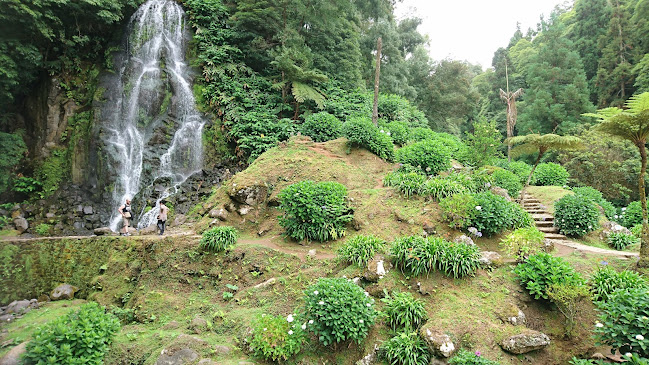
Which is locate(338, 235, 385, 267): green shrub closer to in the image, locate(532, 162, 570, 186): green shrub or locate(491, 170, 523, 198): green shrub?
locate(491, 170, 523, 198): green shrub

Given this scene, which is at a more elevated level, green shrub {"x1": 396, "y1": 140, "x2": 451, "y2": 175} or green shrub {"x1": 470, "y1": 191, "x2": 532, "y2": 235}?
green shrub {"x1": 396, "y1": 140, "x2": 451, "y2": 175}

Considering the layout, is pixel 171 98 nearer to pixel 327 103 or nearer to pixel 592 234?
pixel 327 103

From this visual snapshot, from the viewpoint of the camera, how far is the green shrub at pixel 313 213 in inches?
280

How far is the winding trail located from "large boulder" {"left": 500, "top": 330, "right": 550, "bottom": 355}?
2709 millimetres

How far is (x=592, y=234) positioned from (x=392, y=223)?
5.58 m

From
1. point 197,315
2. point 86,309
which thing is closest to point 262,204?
point 197,315

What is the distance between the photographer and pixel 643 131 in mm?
5180

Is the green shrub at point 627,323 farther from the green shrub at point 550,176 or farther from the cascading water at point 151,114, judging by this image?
the cascading water at point 151,114

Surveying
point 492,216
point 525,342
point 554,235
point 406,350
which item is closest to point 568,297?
point 525,342

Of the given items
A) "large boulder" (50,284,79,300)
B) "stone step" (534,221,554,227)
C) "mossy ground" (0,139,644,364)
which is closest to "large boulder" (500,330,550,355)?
"mossy ground" (0,139,644,364)

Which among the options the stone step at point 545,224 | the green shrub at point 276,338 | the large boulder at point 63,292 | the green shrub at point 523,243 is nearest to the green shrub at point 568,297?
the green shrub at point 523,243

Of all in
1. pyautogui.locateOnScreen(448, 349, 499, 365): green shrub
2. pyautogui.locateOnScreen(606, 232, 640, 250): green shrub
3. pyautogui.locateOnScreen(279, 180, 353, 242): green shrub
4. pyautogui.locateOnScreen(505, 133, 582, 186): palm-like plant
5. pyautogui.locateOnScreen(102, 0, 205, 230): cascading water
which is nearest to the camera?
pyautogui.locateOnScreen(448, 349, 499, 365): green shrub

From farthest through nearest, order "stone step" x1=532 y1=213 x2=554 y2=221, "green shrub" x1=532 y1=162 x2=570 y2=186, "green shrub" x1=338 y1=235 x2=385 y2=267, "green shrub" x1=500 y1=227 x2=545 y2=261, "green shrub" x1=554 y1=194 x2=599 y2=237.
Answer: "green shrub" x1=532 y1=162 x2=570 y2=186 → "stone step" x1=532 y1=213 x2=554 y2=221 → "green shrub" x1=554 y1=194 x2=599 y2=237 → "green shrub" x1=338 y1=235 x2=385 y2=267 → "green shrub" x1=500 y1=227 x2=545 y2=261

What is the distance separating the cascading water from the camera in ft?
39.1
